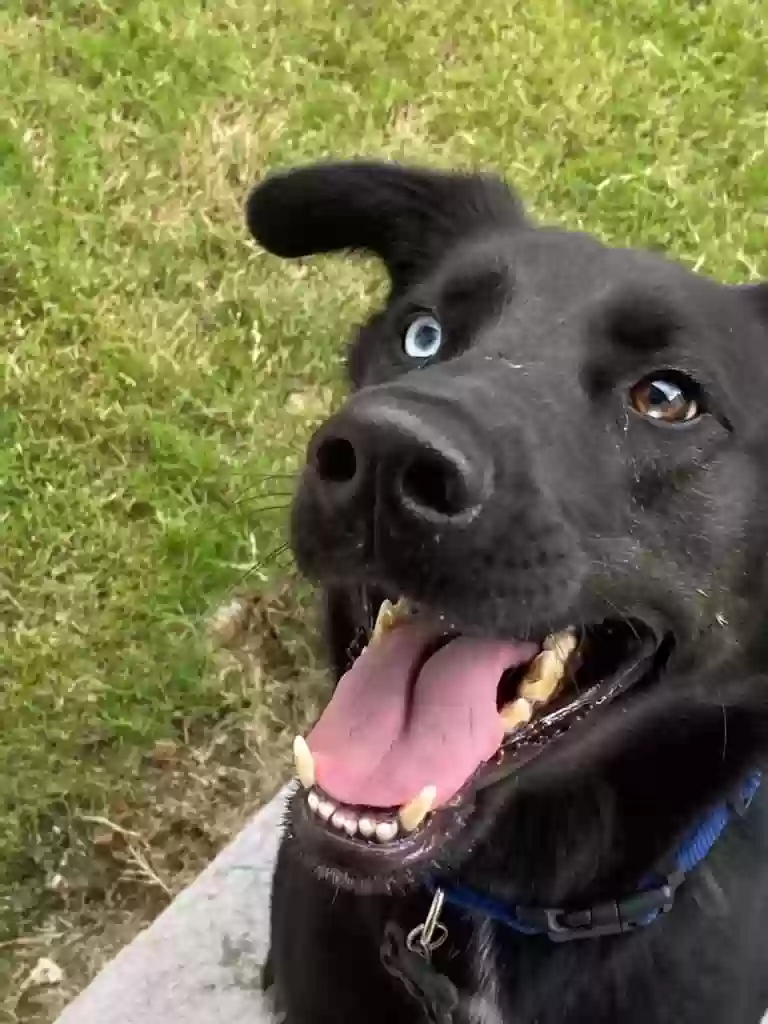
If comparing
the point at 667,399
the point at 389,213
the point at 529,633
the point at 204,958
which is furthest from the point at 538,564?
the point at 204,958

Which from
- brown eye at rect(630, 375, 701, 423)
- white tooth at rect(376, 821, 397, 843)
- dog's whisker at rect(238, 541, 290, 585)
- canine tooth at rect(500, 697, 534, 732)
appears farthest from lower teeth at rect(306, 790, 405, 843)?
brown eye at rect(630, 375, 701, 423)

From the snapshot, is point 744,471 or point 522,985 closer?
point 744,471

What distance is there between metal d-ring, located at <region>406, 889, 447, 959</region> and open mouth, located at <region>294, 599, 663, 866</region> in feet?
0.85

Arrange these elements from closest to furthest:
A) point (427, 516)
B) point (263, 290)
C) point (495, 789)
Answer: point (427, 516) → point (495, 789) → point (263, 290)

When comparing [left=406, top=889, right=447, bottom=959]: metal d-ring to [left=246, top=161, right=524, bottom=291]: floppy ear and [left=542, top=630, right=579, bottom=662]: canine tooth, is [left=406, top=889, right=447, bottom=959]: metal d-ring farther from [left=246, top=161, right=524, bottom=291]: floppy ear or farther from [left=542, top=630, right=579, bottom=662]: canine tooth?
[left=246, top=161, right=524, bottom=291]: floppy ear

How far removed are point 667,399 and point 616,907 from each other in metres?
0.59

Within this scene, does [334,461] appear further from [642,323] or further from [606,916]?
[606,916]

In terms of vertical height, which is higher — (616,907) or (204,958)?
Answer: (616,907)

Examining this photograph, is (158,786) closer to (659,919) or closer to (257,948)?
(257,948)

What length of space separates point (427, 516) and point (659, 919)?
0.70m

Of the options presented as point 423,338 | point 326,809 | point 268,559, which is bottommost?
point 268,559

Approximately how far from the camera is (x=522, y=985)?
1.55 m

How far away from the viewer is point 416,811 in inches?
50.5

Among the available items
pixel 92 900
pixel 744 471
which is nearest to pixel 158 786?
pixel 92 900
